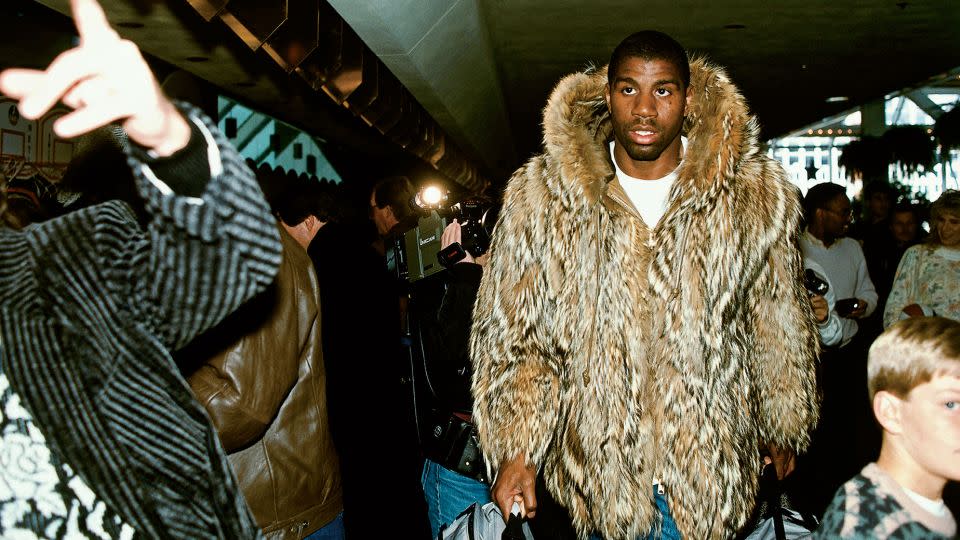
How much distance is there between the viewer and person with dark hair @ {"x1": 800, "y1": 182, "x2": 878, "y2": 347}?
4.91 metres

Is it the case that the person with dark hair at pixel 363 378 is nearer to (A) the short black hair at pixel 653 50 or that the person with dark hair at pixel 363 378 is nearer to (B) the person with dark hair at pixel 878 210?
(A) the short black hair at pixel 653 50

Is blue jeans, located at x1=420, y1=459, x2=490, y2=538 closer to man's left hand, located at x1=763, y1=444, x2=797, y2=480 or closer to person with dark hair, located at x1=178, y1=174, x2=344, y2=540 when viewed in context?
person with dark hair, located at x1=178, y1=174, x2=344, y2=540

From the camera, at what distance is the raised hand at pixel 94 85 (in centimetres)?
101

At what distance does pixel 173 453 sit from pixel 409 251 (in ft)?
6.80

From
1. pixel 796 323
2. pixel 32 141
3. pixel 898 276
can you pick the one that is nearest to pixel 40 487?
pixel 796 323

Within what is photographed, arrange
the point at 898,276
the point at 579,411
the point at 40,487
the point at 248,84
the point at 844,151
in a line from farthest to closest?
Result: 1. the point at 844,151
2. the point at 248,84
3. the point at 898,276
4. the point at 579,411
5. the point at 40,487

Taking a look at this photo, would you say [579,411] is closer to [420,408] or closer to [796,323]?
[796,323]

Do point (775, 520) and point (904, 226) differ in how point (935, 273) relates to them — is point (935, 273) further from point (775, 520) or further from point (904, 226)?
point (775, 520)

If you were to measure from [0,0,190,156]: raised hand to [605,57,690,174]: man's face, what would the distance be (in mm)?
1531

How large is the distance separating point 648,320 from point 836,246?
3380 millimetres

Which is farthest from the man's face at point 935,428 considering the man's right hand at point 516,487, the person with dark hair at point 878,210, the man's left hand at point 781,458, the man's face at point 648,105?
the person with dark hair at point 878,210

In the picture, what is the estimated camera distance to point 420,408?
3.00m

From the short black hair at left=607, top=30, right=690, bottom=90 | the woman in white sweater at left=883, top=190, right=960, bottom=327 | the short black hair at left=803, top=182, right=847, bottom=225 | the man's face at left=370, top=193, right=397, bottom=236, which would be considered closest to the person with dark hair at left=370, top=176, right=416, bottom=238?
the man's face at left=370, top=193, right=397, bottom=236

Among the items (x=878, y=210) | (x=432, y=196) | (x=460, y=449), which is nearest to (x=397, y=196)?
(x=432, y=196)
